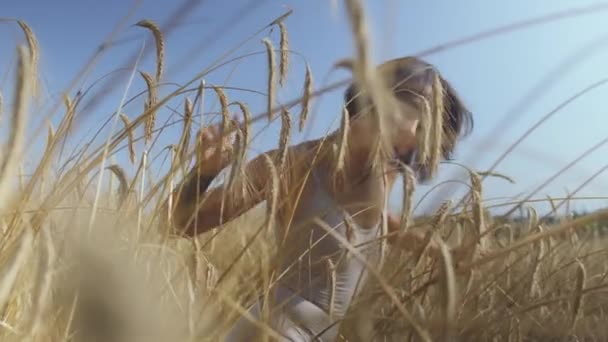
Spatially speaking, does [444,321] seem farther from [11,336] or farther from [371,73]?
[11,336]

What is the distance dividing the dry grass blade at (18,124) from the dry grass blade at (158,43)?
1.57 feet

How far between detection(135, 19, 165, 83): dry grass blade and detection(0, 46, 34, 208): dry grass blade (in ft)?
1.57

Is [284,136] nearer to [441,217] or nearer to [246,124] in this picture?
[246,124]

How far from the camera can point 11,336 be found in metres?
0.66

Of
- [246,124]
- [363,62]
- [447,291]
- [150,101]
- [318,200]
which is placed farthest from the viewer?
[318,200]

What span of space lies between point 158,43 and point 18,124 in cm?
60

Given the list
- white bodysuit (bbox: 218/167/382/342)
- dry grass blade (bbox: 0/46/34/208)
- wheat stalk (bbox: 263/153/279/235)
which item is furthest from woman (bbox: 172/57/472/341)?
dry grass blade (bbox: 0/46/34/208)

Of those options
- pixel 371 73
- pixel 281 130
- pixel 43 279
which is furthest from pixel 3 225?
pixel 371 73

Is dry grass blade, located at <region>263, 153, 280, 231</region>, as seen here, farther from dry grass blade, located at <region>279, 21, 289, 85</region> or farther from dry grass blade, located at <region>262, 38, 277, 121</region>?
dry grass blade, located at <region>279, 21, 289, 85</region>

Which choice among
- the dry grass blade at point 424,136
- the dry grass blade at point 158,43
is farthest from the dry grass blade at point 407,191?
the dry grass blade at point 158,43

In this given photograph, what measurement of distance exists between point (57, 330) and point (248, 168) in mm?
536

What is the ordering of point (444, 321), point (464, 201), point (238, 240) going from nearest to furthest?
1. point (444, 321)
2. point (464, 201)
3. point (238, 240)

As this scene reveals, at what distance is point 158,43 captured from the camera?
0.95 meters

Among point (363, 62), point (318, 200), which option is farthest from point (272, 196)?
point (318, 200)
